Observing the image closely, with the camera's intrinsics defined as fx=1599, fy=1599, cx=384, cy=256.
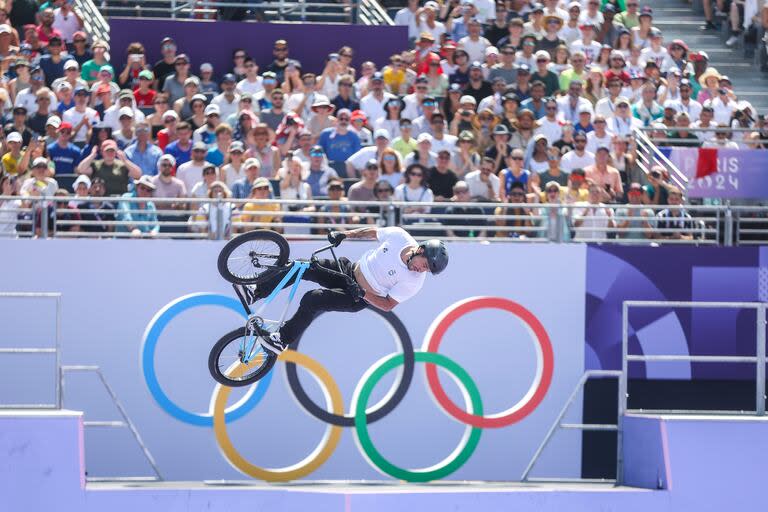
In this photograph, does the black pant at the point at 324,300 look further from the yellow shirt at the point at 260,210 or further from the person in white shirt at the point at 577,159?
the person in white shirt at the point at 577,159

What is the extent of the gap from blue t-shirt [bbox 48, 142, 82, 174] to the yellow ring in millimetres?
3611

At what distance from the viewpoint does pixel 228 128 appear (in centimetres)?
2033

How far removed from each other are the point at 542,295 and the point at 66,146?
20.6 ft

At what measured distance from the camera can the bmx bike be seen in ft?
49.9

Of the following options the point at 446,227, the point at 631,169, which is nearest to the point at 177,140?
the point at 446,227

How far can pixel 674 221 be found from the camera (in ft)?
66.0

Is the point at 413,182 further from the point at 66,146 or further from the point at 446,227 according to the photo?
the point at 66,146

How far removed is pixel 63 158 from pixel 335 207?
138 inches

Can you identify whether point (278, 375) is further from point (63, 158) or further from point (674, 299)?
point (674, 299)

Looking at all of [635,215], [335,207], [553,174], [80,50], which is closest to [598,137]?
[553,174]

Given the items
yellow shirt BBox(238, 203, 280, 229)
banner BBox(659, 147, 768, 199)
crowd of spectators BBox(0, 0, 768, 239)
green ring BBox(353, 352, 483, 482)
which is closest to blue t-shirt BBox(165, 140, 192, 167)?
crowd of spectators BBox(0, 0, 768, 239)

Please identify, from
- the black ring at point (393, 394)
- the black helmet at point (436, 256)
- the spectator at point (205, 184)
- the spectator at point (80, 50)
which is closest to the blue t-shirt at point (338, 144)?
the spectator at point (205, 184)

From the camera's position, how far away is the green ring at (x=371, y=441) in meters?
18.9

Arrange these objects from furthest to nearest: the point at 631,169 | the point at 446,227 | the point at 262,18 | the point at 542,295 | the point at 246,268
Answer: the point at 262,18 → the point at 631,169 → the point at 542,295 → the point at 446,227 → the point at 246,268
